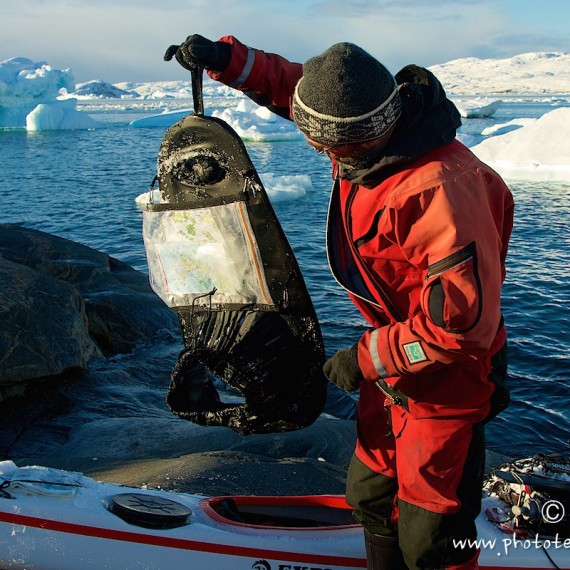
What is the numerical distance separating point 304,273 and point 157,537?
9.06m

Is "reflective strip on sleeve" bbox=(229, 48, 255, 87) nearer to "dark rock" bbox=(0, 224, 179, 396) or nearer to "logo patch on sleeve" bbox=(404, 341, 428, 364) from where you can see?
"logo patch on sleeve" bbox=(404, 341, 428, 364)

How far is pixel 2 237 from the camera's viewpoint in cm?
964

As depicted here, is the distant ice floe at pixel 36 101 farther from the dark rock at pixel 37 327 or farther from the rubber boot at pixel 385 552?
the rubber boot at pixel 385 552

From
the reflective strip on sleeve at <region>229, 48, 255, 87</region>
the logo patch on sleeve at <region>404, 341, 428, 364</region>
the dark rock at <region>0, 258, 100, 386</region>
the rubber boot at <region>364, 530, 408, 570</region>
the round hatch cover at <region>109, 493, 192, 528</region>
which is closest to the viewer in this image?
the logo patch on sleeve at <region>404, 341, 428, 364</region>

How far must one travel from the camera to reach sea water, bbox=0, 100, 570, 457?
6.59 metres

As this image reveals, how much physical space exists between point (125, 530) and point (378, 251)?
67.7 inches

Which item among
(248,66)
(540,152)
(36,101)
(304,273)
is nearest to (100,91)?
(36,101)

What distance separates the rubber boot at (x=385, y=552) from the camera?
2855mm

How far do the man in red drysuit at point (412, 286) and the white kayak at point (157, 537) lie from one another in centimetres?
45

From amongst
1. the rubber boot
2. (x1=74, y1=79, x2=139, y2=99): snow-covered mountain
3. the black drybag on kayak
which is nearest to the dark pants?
the rubber boot

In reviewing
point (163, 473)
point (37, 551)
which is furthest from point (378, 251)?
point (163, 473)

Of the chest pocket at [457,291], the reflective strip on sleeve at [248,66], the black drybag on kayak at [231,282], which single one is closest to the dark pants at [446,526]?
the chest pocket at [457,291]

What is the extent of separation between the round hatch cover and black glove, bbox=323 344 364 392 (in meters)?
1.24

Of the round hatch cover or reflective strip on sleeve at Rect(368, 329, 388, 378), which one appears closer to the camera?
reflective strip on sleeve at Rect(368, 329, 388, 378)
